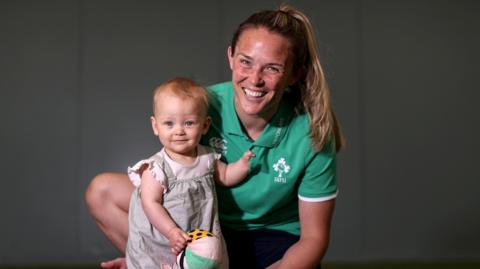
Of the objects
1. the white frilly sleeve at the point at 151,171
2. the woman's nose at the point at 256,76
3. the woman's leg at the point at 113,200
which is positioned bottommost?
the woman's leg at the point at 113,200

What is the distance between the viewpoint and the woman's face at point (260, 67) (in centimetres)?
195

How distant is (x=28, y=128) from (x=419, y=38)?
2717 millimetres

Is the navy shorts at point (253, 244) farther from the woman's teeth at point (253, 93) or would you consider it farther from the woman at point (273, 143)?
the woman's teeth at point (253, 93)

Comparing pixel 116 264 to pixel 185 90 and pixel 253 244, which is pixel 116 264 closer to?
pixel 253 244

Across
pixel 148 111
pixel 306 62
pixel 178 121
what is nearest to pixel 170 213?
pixel 178 121

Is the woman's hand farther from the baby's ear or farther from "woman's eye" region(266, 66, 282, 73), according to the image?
"woman's eye" region(266, 66, 282, 73)

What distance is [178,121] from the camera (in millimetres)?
1883

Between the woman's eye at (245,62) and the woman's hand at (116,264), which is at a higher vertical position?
the woman's eye at (245,62)

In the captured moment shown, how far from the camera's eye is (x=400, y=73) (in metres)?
4.14

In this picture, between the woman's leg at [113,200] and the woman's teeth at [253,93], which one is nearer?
the woman's teeth at [253,93]

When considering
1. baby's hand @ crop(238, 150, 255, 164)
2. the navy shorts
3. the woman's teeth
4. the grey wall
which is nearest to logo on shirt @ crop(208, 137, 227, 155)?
baby's hand @ crop(238, 150, 255, 164)

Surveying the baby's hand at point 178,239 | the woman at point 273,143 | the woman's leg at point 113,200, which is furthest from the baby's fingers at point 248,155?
the woman's leg at point 113,200

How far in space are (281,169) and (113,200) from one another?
0.63 meters

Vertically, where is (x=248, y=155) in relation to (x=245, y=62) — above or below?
below
